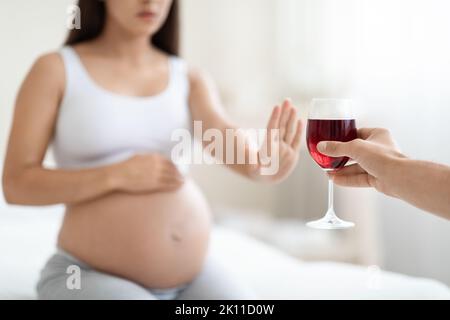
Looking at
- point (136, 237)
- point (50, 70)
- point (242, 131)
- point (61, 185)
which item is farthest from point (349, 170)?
point (50, 70)

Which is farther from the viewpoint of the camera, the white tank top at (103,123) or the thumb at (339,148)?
the white tank top at (103,123)

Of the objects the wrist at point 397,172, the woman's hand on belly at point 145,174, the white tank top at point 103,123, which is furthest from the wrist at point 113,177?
the wrist at point 397,172

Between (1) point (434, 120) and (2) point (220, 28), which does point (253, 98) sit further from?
(1) point (434, 120)

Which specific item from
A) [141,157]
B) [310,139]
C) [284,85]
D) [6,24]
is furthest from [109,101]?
[284,85]

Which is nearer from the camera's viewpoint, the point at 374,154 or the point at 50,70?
the point at 374,154

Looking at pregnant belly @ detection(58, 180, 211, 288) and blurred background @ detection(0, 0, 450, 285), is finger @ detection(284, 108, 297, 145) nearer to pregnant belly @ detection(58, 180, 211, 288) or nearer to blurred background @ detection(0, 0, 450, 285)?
pregnant belly @ detection(58, 180, 211, 288)

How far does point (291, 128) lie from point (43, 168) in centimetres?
53

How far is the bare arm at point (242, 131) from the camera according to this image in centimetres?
128

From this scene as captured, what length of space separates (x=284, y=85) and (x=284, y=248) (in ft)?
2.71

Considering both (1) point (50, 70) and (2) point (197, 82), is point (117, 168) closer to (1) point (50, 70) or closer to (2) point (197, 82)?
(1) point (50, 70)

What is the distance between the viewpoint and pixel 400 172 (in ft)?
3.32

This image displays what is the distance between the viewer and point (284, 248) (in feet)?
9.56

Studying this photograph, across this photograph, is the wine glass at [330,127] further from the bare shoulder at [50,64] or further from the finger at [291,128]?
the bare shoulder at [50,64]

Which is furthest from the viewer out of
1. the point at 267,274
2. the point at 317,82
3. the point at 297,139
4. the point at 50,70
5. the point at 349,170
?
the point at 317,82
